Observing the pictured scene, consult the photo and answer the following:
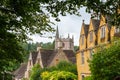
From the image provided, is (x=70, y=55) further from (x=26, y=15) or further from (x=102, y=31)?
(x=26, y=15)

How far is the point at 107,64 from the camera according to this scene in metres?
27.2

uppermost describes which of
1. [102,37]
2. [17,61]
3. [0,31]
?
[102,37]

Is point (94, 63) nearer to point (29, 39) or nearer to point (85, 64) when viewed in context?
point (29, 39)

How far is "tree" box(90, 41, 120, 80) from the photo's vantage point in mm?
26281

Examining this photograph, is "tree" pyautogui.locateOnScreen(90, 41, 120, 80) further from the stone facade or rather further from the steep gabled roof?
the steep gabled roof

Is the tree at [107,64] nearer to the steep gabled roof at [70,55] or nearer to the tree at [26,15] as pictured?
the tree at [26,15]

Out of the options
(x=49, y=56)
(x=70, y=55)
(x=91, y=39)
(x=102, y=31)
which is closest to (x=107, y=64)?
(x=102, y=31)

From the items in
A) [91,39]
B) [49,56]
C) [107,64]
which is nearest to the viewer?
[107,64]

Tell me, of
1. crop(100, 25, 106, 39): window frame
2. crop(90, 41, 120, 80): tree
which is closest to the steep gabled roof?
crop(100, 25, 106, 39): window frame

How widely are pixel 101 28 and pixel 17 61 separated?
28.8 meters

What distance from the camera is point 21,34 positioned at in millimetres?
14922

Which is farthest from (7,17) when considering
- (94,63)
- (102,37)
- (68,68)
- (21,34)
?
(68,68)

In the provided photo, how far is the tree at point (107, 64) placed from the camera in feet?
86.2

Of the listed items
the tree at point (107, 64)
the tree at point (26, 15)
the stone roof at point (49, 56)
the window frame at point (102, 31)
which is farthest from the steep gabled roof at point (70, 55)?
the tree at point (26, 15)
